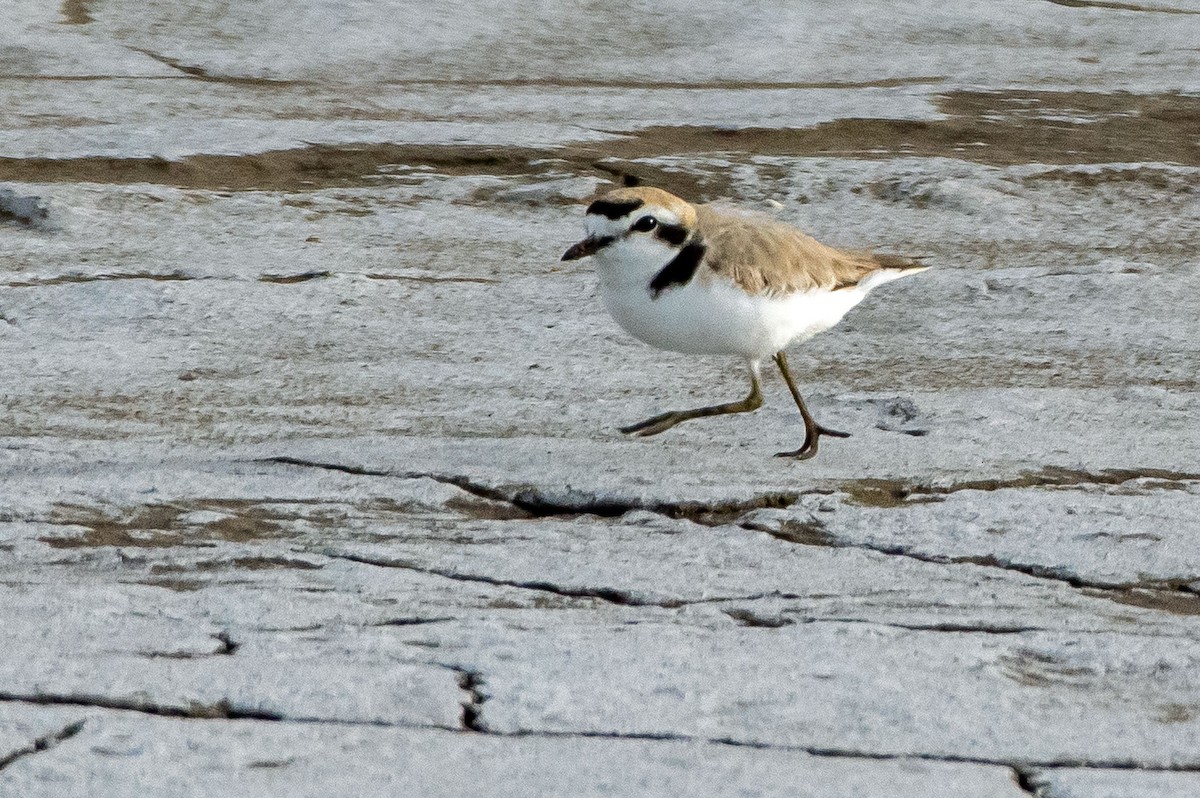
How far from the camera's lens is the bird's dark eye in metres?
4.33

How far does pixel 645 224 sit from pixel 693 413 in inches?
25.9

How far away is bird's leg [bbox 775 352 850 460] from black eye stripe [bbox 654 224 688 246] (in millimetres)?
552

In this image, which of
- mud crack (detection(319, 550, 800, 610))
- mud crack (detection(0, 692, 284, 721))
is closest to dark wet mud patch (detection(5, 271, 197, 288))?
mud crack (detection(319, 550, 800, 610))

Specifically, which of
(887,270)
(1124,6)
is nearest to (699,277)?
(887,270)

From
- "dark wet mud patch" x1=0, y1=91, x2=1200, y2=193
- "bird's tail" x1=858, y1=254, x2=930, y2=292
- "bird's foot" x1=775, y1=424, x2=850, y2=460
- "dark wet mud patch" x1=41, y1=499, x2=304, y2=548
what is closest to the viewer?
"dark wet mud patch" x1=41, y1=499, x2=304, y2=548

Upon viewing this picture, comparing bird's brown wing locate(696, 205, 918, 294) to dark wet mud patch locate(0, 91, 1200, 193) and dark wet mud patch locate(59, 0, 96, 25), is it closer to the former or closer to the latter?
dark wet mud patch locate(0, 91, 1200, 193)

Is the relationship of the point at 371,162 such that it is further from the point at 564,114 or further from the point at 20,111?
the point at 20,111

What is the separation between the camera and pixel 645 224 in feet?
14.2

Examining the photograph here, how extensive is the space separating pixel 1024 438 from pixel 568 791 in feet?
7.96

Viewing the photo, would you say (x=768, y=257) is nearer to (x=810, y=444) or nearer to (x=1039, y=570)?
(x=810, y=444)

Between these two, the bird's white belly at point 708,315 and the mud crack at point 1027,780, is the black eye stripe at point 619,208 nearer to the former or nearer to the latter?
the bird's white belly at point 708,315

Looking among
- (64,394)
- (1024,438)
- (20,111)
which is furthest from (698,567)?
(20,111)

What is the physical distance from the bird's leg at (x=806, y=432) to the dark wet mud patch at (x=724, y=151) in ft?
8.40

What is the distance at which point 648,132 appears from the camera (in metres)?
8.43
